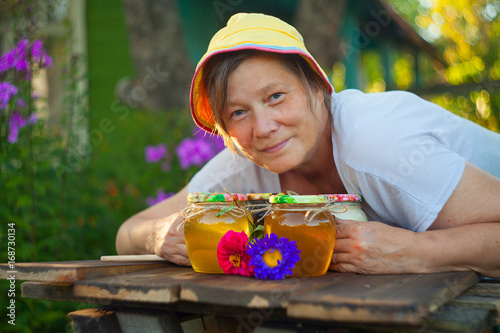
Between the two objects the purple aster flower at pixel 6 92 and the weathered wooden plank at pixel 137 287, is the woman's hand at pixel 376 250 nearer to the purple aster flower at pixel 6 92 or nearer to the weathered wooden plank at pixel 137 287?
the weathered wooden plank at pixel 137 287

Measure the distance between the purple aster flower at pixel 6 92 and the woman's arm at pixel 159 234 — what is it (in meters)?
0.89

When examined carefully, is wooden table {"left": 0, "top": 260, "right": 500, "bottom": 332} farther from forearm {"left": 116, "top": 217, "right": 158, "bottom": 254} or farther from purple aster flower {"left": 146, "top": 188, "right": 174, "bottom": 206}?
purple aster flower {"left": 146, "top": 188, "right": 174, "bottom": 206}

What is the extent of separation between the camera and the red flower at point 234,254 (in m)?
1.41

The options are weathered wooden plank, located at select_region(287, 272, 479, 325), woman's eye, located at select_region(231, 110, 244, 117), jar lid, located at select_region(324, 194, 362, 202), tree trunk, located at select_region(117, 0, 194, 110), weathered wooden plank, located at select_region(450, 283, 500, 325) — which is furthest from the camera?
tree trunk, located at select_region(117, 0, 194, 110)

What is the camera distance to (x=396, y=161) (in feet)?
5.35

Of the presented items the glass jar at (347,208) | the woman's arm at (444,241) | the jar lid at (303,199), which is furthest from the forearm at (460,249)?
the jar lid at (303,199)

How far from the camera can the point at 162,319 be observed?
1.33 metres

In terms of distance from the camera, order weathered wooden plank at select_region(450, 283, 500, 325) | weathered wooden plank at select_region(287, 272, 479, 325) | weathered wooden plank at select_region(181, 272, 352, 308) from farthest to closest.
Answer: weathered wooden plank at select_region(450, 283, 500, 325), weathered wooden plank at select_region(181, 272, 352, 308), weathered wooden plank at select_region(287, 272, 479, 325)

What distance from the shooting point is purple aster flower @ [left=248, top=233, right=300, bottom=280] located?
1339 millimetres

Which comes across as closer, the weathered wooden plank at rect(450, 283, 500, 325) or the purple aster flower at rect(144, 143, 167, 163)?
the weathered wooden plank at rect(450, 283, 500, 325)

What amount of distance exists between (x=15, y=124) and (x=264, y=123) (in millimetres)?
1418

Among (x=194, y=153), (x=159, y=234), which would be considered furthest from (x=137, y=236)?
(x=194, y=153)

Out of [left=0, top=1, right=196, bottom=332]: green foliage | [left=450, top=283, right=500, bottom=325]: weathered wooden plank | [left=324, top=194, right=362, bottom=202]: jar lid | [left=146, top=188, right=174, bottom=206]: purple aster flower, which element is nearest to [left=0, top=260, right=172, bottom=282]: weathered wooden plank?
[left=324, top=194, right=362, bottom=202]: jar lid

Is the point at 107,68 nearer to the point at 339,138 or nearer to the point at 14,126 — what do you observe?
the point at 14,126
